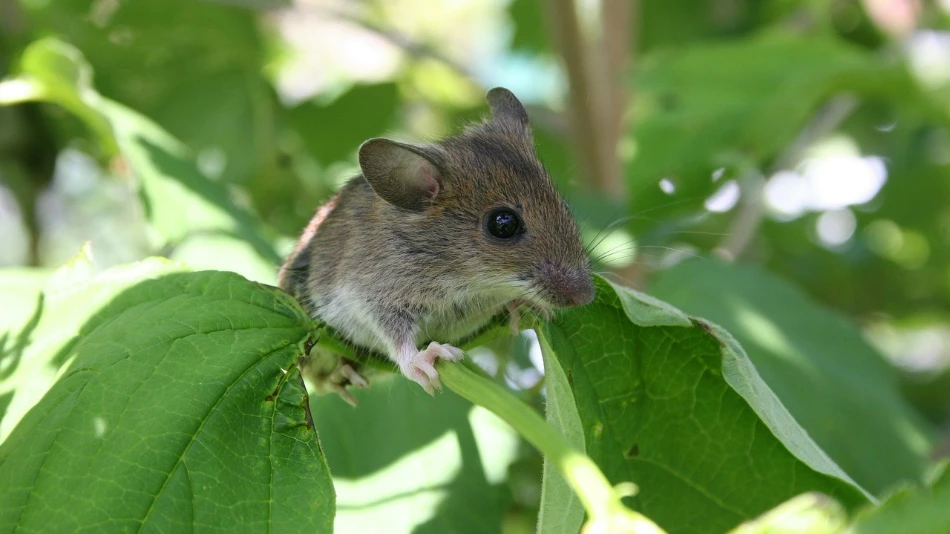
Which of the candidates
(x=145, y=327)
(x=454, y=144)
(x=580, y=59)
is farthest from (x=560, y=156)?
(x=145, y=327)

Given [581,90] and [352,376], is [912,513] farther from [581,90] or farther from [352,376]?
[581,90]

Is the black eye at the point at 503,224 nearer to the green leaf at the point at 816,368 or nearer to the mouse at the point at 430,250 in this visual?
the mouse at the point at 430,250

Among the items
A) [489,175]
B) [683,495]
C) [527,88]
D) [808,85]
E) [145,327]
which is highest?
[527,88]

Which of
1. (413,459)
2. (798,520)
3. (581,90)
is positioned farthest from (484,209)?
(581,90)

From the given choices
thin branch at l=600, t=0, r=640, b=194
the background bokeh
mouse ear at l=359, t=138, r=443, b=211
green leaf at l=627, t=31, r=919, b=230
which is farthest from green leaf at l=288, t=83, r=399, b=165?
mouse ear at l=359, t=138, r=443, b=211

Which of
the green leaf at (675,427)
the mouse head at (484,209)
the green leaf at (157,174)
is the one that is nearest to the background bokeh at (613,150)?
the green leaf at (157,174)

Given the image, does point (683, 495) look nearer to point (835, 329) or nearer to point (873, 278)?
point (835, 329)
